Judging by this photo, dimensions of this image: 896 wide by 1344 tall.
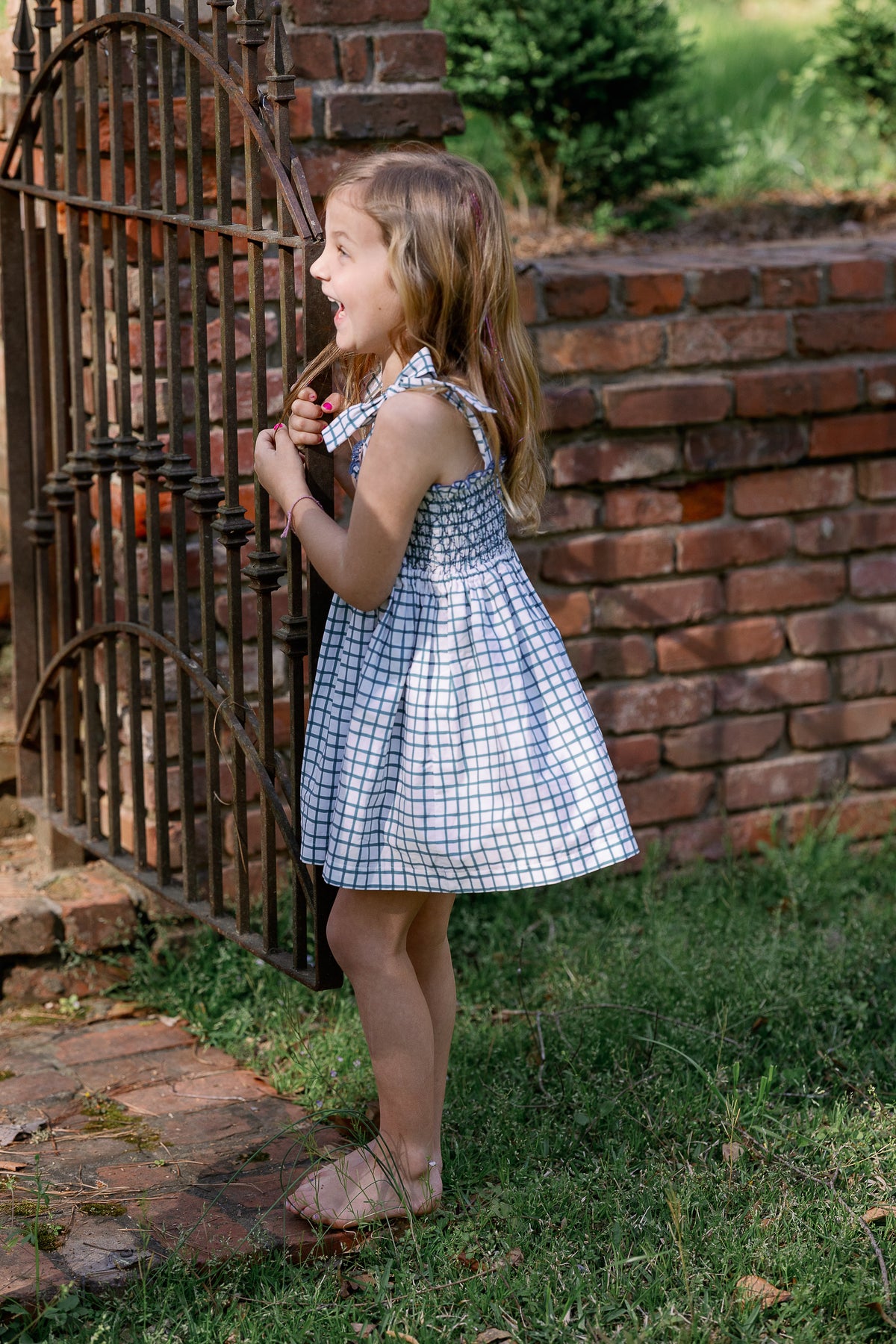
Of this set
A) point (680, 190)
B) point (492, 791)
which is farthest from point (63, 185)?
point (680, 190)

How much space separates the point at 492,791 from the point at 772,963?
1034 mm

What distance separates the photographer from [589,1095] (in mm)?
2398

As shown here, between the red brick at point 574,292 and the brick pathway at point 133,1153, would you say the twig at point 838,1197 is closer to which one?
the brick pathway at point 133,1153

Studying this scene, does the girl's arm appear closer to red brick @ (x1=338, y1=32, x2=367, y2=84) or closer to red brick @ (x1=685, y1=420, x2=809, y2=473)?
red brick @ (x1=338, y1=32, x2=367, y2=84)

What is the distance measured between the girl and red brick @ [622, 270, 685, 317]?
1.04 metres

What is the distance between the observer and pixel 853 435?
10.9ft

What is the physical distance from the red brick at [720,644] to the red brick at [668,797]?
0.25 metres

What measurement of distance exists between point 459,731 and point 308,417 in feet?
1.62

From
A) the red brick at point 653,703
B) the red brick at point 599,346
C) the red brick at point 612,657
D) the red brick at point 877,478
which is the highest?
the red brick at point 599,346

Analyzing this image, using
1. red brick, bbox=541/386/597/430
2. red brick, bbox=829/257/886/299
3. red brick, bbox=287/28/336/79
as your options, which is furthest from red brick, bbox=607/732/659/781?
red brick, bbox=287/28/336/79

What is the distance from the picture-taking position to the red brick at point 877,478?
3389mm

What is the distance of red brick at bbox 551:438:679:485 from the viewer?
3.10 metres

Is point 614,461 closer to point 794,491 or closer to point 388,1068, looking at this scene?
point 794,491

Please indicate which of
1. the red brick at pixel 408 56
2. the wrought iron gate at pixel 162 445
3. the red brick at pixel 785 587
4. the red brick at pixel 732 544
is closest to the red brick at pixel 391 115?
the red brick at pixel 408 56
